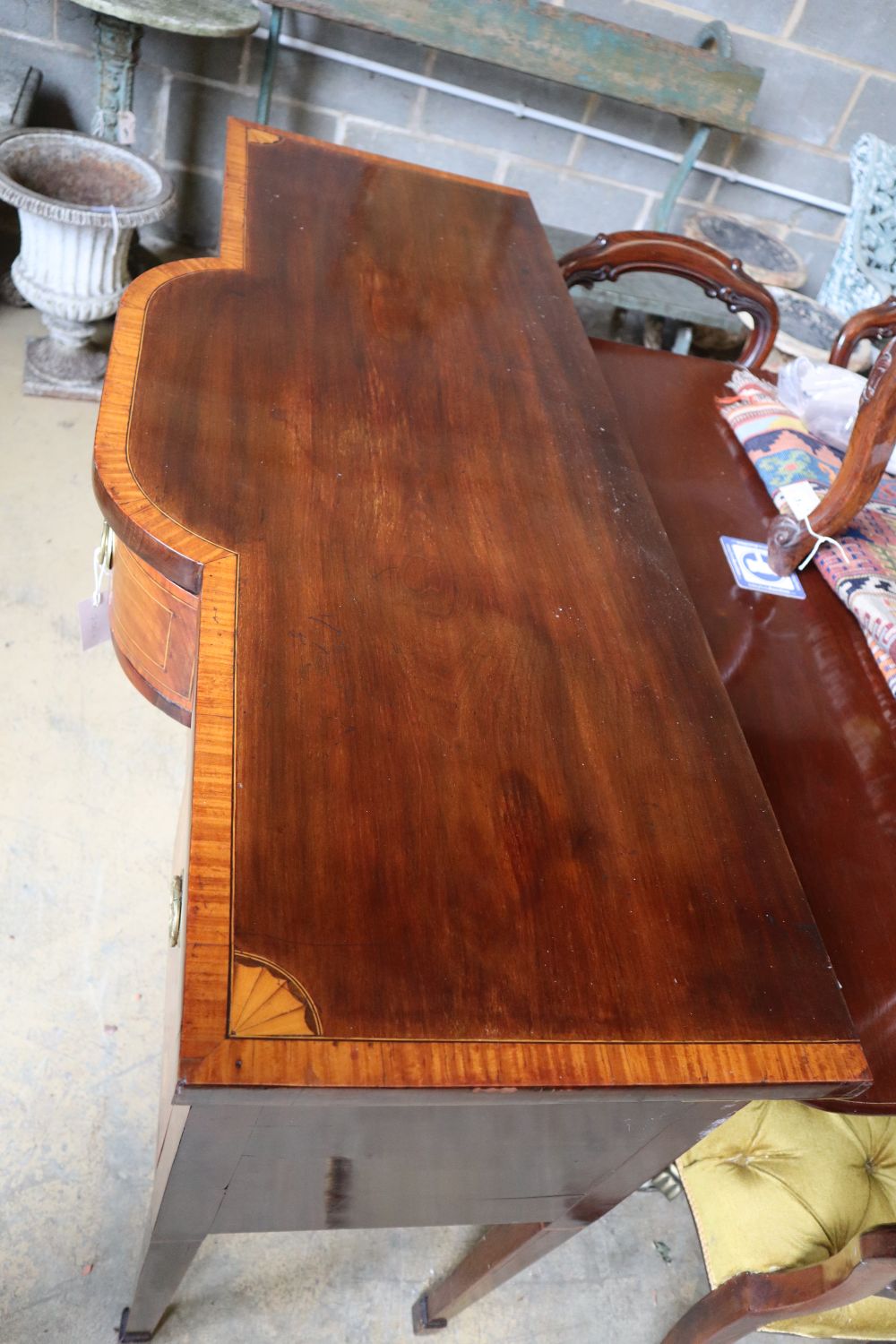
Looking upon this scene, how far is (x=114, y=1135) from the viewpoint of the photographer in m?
1.44

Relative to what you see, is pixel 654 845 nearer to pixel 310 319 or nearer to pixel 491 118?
pixel 310 319

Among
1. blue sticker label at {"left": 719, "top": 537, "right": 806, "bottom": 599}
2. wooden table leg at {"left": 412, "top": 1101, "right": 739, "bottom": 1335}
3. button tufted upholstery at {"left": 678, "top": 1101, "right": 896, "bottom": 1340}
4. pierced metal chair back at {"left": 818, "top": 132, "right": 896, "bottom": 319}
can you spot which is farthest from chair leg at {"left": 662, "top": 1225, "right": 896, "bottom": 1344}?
pierced metal chair back at {"left": 818, "top": 132, "right": 896, "bottom": 319}

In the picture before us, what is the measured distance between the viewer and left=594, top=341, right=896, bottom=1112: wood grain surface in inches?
40.9

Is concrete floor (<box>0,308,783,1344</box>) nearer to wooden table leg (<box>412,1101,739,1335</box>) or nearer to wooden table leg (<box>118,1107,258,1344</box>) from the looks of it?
wooden table leg (<box>412,1101,739,1335</box>)

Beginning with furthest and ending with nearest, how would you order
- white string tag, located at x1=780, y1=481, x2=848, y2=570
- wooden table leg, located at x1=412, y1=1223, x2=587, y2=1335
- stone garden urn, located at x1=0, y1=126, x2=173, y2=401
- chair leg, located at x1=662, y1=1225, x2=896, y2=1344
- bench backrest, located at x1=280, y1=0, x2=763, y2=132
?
bench backrest, located at x1=280, y1=0, x2=763, y2=132
stone garden urn, located at x1=0, y1=126, x2=173, y2=401
white string tag, located at x1=780, y1=481, x2=848, y2=570
wooden table leg, located at x1=412, y1=1223, x2=587, y2=1335
chair leg, located at x1=662, y1=1225, x2=896, y2=1344

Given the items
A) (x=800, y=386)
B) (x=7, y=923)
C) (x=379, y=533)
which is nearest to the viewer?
(x=379, y=533)

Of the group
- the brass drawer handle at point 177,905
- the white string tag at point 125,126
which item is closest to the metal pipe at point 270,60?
the white string tag at point 125,126

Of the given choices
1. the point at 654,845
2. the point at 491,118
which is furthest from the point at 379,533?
the point at 491,118

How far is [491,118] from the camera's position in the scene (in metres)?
3.10

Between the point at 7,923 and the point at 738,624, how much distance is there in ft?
3.81

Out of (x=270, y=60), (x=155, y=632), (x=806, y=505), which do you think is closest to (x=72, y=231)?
(x=270, y=60)

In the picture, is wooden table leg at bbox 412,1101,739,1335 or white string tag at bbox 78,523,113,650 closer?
wooden table leg at bbox 412,1101,739,1335

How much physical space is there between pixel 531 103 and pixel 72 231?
1484mm

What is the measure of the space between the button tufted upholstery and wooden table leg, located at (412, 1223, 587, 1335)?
0.17 metres
